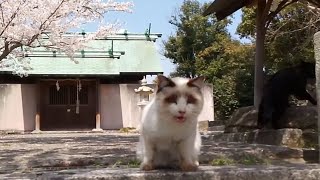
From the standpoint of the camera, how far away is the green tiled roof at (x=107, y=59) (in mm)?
20891

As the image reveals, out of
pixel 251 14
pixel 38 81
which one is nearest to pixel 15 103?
pixel 38 81

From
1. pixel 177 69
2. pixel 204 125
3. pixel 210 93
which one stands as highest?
pixel 177 69

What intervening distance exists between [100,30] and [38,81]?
4258 millimetres

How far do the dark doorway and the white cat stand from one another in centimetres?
1739

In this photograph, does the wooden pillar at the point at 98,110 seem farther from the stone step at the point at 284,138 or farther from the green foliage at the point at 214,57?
the stone step at the point at 284,138

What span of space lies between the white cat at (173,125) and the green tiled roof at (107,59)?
55.8 ft

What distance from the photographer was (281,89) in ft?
25.1

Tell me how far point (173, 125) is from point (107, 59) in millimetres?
18548

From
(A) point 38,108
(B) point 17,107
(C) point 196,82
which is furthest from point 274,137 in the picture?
(B) point 17,107

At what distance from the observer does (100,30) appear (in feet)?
62.8

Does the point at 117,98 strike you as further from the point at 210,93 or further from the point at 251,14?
the point at 251,14

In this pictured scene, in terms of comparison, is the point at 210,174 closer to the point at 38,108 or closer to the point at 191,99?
the point at 191,99

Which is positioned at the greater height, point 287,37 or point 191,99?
point 287,37

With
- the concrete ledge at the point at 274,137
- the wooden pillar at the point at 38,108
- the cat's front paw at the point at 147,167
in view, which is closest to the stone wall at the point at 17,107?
the wooden pillar at the point at 38,108
